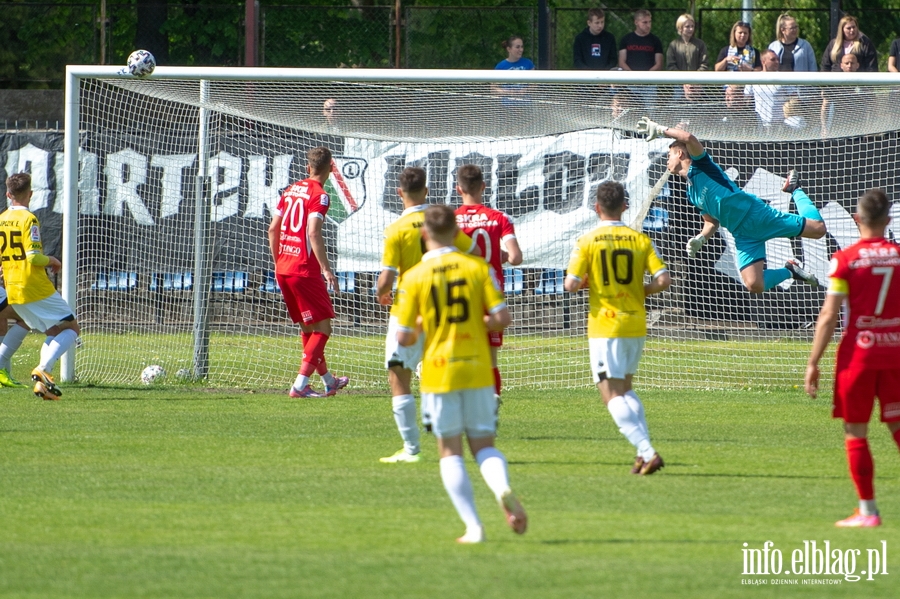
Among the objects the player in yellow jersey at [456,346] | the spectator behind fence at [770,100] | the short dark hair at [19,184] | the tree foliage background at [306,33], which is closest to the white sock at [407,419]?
the player in yellow jersey at [456,346]

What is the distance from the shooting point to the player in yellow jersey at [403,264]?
8.46 metres

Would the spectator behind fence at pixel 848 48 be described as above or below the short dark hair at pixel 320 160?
above

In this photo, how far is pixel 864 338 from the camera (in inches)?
267

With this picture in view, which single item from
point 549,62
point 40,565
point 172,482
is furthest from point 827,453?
point 549,62

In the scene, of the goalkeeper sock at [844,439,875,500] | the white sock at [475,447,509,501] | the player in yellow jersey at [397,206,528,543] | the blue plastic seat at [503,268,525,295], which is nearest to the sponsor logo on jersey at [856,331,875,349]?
the goalkeeper sock at [844,439,875,500]

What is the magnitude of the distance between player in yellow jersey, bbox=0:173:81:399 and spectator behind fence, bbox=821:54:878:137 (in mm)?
8337

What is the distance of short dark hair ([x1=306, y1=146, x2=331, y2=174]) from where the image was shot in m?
11.9

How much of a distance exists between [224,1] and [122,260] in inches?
483

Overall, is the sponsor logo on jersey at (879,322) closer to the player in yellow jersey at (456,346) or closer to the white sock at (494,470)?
the player in yellow jersey at (456,346)

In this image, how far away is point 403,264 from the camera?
28.2ft

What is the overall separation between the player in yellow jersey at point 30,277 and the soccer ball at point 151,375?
3.99 feet

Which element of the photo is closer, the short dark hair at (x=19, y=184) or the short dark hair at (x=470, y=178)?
the short dark hair at (x=470, y=178)

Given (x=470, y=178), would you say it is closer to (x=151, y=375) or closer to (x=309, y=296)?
(x=309, y=296)

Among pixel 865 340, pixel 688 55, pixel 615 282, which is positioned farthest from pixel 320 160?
pixel 688 55
